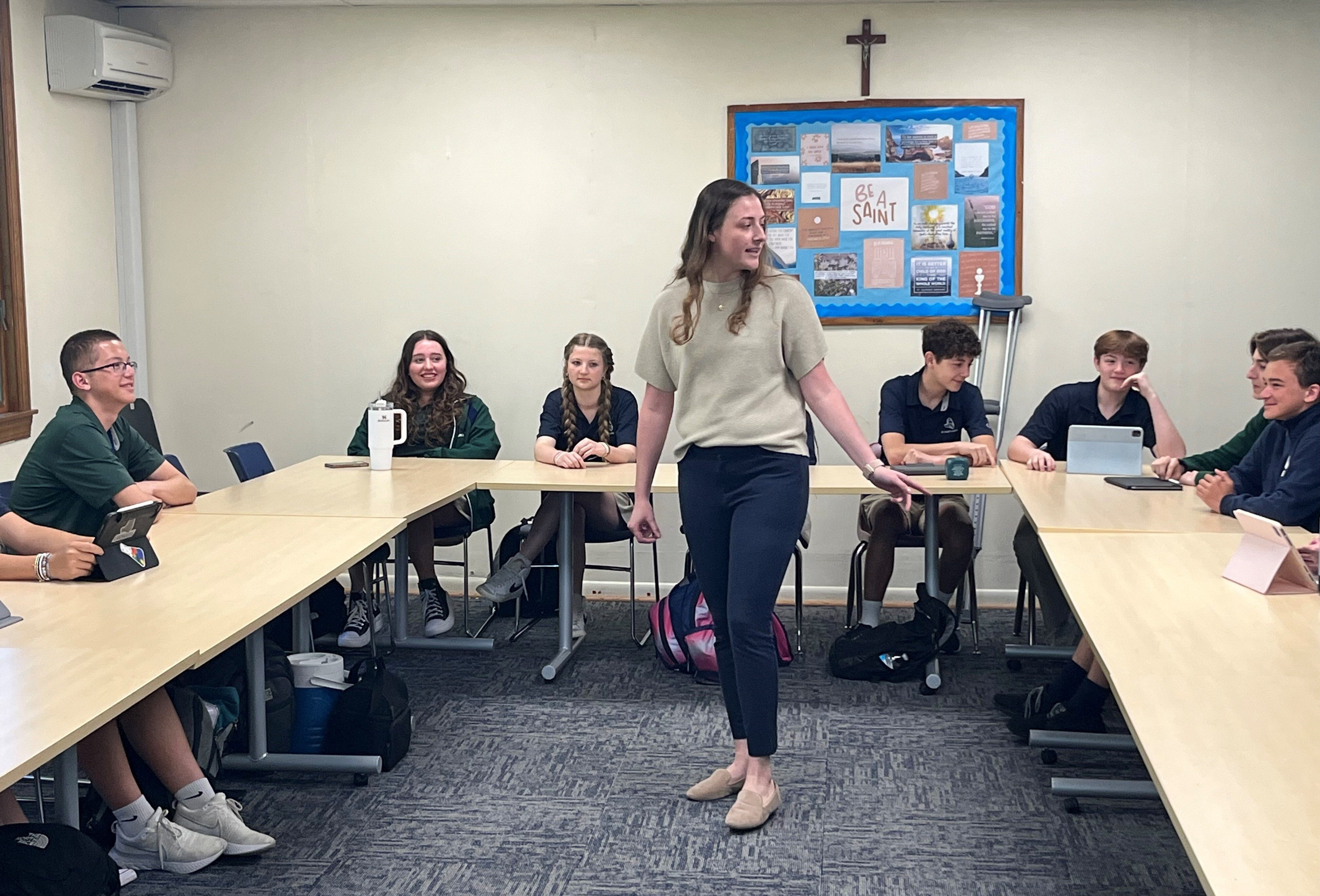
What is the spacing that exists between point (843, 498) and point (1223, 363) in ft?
5.34

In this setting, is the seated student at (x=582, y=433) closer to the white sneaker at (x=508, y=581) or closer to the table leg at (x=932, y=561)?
the white sneaker at (x=508, y=581)

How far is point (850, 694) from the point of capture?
3980mm

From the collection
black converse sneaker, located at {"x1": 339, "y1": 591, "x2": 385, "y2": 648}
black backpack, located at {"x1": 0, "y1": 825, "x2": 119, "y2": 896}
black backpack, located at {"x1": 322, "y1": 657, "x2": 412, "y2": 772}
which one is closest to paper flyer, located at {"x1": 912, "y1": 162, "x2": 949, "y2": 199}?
black converse sneaker, located at {"x1": 339, "y1": 591, "x2": 385, "y2": 648}

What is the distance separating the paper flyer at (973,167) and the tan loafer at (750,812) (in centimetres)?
298

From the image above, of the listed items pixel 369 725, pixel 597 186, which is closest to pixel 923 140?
pixel 597 186

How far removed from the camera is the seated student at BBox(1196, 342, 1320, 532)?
3.17m

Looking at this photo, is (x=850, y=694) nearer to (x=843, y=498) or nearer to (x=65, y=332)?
(x=843, y=498)

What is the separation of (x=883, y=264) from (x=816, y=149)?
0.54 metres

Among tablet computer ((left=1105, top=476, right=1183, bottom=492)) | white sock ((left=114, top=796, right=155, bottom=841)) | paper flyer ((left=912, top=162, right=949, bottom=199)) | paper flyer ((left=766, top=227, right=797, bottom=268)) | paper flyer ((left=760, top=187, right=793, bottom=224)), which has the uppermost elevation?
paper flyer ((left=912, top=162, right=949, bottom=199))

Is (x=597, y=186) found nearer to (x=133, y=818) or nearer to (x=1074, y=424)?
(x=1074, y=424)

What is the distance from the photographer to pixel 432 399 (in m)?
4.84

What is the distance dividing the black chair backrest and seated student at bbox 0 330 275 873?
4.29ft

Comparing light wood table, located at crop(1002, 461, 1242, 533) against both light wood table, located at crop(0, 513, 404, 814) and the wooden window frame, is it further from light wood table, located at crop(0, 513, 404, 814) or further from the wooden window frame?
the wooden window frame

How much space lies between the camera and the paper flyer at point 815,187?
5094mm
